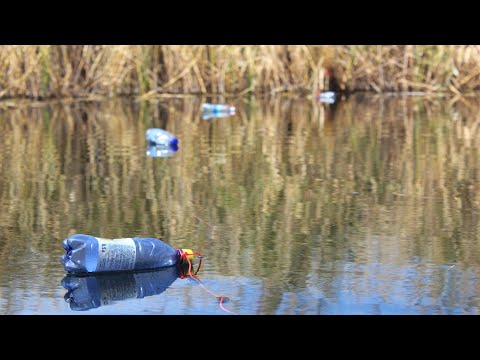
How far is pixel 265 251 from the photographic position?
586cm

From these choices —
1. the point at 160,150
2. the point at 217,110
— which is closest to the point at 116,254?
the point at 160,150

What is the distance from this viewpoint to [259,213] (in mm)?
7000

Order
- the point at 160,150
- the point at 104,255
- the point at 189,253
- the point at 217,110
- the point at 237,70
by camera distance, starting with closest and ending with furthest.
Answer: the point at 104,255
the point at 189,253
the point at 160,150
the point at 217,110
the point at 237,70

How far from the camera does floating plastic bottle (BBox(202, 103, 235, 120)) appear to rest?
1544 centimetres

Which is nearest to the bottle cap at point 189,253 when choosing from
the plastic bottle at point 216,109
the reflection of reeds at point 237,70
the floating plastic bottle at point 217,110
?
the floating plastic bottle at point 217,110

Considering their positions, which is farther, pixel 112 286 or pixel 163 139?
pixel 163 139

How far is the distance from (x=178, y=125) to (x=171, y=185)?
531 centimetres

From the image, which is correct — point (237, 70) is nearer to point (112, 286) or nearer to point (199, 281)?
point (199, 281)

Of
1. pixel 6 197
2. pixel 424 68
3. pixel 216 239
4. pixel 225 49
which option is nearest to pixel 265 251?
pixel 216 239

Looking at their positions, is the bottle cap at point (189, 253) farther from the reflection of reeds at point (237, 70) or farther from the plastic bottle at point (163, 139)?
the reflection of reeds at point (237, 70)

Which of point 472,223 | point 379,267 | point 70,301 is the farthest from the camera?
point 472,223

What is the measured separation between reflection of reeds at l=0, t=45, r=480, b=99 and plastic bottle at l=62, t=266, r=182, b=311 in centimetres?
1292

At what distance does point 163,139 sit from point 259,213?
14.2 ft

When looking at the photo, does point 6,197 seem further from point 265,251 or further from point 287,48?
point 287,48
